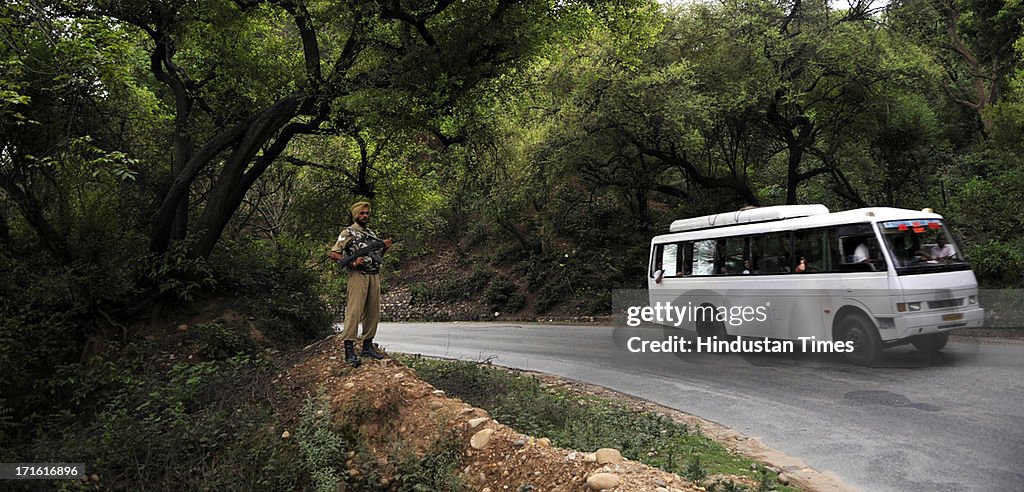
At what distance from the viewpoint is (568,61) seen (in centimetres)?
2114

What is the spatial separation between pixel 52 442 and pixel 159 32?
8222 millimetres

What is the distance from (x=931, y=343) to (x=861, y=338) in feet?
5.56

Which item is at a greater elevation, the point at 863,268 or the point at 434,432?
the point at 863,268

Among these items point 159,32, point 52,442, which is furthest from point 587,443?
point 159,32

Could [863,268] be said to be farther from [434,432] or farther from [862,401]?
[434,432]

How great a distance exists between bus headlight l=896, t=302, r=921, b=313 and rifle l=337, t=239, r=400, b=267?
7.98 m

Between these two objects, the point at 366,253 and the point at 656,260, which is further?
the point at 656,260

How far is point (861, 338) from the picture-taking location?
10.9 metres

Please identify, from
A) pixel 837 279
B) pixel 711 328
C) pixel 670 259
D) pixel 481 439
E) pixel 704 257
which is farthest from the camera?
pixel 670 259

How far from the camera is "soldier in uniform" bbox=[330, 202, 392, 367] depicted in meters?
8.14

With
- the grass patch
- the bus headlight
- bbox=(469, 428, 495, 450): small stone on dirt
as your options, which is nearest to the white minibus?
the bus headlight

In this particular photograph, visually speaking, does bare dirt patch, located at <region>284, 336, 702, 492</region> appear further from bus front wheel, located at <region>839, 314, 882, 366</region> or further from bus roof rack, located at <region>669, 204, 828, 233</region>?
bus roof rack, located at <region>669, 204, 828, 233</region>

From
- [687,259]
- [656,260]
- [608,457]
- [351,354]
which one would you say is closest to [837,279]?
[687,259]

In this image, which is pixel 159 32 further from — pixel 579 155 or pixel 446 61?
pixel 579 155
